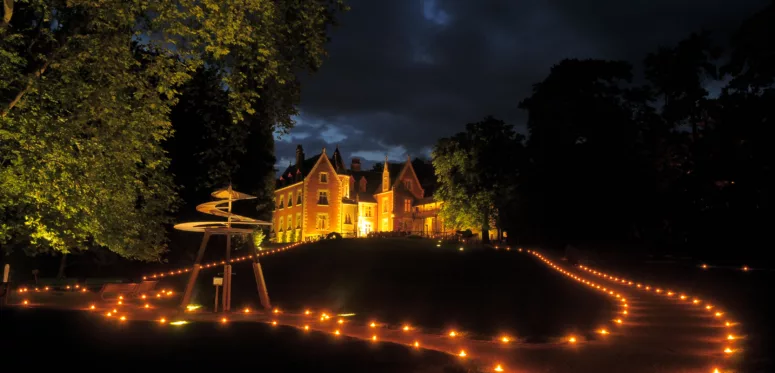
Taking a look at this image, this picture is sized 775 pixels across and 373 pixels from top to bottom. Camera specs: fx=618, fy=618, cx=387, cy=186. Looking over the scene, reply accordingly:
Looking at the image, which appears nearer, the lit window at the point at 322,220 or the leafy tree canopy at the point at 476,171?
the leafy tree canopy at the point at 476,171

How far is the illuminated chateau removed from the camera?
73.8 m

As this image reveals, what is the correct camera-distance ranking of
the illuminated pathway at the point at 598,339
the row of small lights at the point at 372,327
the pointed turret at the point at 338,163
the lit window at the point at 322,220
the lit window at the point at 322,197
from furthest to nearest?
the pointed turret at the point at 338,163, the lit window at the point at 322,197, the lit window at the point at 322,220, the row of small lights at the point at 372,327, the illuminated pathway at the point at 598,339

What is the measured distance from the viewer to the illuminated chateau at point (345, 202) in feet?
242

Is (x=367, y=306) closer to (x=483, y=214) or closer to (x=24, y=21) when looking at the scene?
(x=24, y=21)

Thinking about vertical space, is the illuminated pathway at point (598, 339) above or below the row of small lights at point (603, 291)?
below

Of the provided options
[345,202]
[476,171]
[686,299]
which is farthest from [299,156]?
[686,299]

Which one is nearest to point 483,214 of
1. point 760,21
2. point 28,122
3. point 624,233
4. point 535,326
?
point 624,233

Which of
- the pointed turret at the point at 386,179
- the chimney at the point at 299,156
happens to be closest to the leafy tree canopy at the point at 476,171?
the pointed turret at the point at 386,179

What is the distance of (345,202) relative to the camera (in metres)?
77.8

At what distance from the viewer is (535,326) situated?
1456 centimetres

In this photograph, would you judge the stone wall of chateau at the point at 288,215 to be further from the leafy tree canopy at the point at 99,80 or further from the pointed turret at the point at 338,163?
the leafy tree canopy at the point at 99,80

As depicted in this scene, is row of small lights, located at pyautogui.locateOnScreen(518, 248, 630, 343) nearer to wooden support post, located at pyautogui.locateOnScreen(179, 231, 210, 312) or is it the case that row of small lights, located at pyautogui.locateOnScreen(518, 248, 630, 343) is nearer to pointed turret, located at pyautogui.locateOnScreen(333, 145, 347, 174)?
wooden support post, located at pyautogui.locateOnScreen(179, 231, 210, 312)

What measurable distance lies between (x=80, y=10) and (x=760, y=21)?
31.7 meters

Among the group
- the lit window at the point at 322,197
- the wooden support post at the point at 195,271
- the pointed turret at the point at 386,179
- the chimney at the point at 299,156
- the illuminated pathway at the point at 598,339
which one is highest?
the chimney at the point at 299,156
